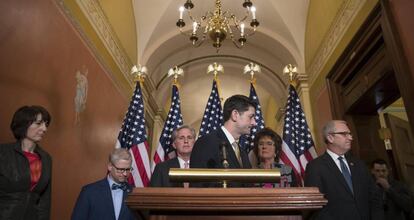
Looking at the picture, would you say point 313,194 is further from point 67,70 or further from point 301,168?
point 301,168

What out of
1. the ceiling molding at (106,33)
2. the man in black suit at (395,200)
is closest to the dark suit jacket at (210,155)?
the man in black suit at (395,200)

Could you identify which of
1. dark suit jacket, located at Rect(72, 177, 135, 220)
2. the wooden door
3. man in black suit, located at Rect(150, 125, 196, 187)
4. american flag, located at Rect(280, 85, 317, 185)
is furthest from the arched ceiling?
dark suit jacket, located at Rect(72, 177, 135, 220)

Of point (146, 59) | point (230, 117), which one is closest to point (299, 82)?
point (146, 59)

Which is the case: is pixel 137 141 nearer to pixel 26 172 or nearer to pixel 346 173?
pixel 26 172

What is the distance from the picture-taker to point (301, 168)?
4.68 meters

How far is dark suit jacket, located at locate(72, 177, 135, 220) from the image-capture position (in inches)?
96.0

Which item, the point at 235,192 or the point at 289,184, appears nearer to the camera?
the point at 235,192

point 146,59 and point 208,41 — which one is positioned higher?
point 208,41

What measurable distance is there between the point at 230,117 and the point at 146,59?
5627 mm

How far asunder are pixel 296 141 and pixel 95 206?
3272 mm

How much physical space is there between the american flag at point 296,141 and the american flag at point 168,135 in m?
1.54

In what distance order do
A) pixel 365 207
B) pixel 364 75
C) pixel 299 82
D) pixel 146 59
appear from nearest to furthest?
pixel 365 207 → pixel 364 75 → pixel 299 82 → pixel 146 59

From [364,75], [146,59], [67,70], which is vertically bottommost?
[67,70]

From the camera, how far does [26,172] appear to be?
199 centimetres
